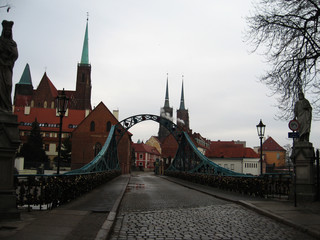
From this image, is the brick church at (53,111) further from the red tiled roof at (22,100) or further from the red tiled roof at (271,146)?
the red tiled roof at (271,146)

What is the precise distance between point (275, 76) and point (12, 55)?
31.8 feet

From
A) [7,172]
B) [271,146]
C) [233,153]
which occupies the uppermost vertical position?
[271,146]

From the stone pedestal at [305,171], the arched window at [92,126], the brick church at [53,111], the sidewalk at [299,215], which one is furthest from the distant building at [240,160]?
the sidewalk at [299,215]

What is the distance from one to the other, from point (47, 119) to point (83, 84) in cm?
2097

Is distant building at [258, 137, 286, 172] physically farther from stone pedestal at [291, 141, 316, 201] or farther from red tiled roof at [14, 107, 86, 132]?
stone pedestal at [291, 141, 316, 201]

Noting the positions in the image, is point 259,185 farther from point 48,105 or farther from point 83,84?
point 83,84

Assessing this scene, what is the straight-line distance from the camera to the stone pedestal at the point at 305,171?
455 inches

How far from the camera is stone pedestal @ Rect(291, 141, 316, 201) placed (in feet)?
37.9

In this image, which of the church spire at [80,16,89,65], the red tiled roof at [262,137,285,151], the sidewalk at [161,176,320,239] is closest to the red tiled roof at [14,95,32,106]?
the church spire at [80,16,89,65]

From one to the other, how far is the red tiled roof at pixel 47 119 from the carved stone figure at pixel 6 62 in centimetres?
7766

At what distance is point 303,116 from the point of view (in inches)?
472

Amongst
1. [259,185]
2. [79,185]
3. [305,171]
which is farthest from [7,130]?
[259,185]

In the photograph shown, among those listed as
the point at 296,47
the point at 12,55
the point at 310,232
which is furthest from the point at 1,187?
the point at 296,47

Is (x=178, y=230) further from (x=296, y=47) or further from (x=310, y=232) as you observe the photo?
(x=296, y=47)
